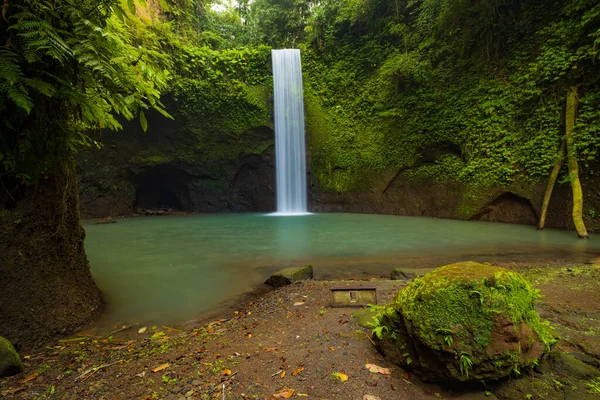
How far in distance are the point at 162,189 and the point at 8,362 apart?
17275 millimetres

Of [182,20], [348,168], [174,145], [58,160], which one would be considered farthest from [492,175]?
[182,20]

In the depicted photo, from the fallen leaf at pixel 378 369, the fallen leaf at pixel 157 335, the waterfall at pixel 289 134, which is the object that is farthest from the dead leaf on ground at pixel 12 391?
the waterfall at pixel 289 134

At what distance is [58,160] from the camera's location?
3.16 meters

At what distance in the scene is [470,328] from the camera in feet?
5.58

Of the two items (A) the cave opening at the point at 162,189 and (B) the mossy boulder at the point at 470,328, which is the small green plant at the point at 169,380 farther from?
(A) the cave opening at the point at 162,189

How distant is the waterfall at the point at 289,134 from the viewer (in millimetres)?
16469

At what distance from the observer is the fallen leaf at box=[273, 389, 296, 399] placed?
5.71 ft

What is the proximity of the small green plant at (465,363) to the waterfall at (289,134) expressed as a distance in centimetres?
1466

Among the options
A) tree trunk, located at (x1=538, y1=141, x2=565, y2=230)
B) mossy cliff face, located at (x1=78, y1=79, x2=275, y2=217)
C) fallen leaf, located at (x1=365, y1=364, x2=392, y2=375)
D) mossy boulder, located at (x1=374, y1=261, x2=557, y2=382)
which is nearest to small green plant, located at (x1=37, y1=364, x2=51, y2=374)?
fallen leaf, located at (x1=365, y1=364, x2=392, y2=375)

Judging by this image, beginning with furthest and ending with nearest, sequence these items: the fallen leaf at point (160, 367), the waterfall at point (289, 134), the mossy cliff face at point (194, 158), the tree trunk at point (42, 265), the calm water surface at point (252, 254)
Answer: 1. the waterfall at point (289, 134)
2. the mossy cliff face at point (194, 158)
3. the calm water surface at point (252, 254)
4. the tree trunk at point (42, 265)
5. the fallen leaf at point (160, 367)

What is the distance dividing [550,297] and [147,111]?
647 inches

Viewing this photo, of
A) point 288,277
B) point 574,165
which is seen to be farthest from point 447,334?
point 574,165

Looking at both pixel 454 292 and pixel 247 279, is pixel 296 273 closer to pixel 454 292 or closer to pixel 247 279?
pixel 247 279

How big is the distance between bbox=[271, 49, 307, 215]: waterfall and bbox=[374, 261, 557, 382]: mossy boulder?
14411mm
